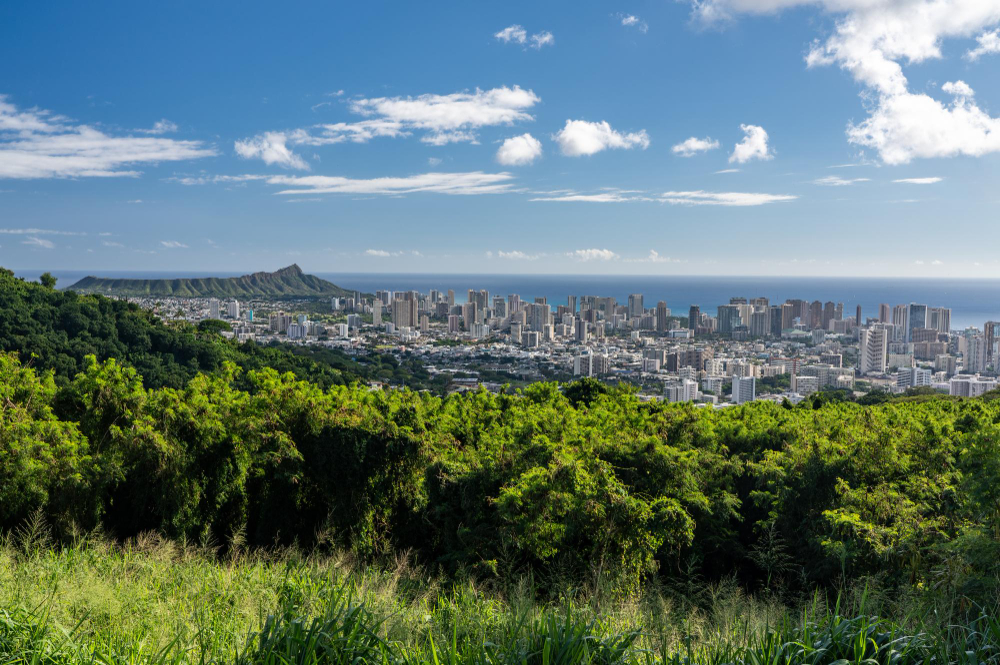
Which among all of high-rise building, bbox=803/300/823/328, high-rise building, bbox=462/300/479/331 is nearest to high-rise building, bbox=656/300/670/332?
high-rise building, bbox=803/300/823/328

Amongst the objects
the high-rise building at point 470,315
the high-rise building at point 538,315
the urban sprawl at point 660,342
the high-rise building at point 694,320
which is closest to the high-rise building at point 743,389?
the urban sprawl at point 660,342

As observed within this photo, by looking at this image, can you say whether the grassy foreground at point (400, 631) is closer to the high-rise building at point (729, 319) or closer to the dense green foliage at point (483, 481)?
the dense green foliage at point (483, 481)

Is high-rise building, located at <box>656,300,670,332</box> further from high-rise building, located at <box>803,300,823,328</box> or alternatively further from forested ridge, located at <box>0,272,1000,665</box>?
Answer: forested ridge, located at <box>0,272,1000,665</box>

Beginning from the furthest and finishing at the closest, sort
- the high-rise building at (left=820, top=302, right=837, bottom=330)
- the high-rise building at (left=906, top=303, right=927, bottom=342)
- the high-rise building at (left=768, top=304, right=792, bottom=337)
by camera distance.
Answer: the high-rise building at (left=820, top=302, right=837, bottom=330) < the high-rise building at (left=768, top=304, right=792, bottom=337) < the high-rise building at (left=906, top=303, right=927, bottom=342)

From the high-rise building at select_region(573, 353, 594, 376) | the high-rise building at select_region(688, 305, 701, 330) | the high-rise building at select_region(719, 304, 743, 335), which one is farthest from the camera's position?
the high-rise building at select_region(688, 305, 701, 330)

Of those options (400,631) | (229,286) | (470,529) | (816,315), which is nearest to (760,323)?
(816,315)

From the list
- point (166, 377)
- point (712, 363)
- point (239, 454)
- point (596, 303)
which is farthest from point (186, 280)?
point (239, 454)

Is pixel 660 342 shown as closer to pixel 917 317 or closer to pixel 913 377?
pixel 913 377
